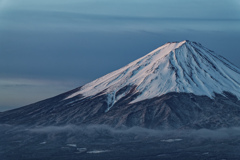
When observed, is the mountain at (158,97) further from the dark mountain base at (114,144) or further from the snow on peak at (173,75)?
the dark mountain base at (114,144)

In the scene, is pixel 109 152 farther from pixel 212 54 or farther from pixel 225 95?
pixel 212 54

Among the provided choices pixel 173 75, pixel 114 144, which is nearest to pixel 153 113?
pixel 173 75

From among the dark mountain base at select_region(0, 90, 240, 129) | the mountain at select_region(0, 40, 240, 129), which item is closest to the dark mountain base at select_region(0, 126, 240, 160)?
the dark mountain base at select_region(0, 90, 240, 129)

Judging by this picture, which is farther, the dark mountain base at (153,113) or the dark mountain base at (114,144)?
the dark mountain base at (153,113)

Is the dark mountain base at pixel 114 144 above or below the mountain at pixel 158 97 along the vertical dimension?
below

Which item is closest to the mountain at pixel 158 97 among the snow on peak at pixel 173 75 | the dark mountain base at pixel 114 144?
the snow on peak at pixel 173 75

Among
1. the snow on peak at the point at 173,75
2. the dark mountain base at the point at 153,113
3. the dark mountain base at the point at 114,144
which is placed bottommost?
the dark mountain base at the point at 114,144

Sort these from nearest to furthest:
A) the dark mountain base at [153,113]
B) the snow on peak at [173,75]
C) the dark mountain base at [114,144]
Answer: the dark mountain base at [114,144]
the dark mountain base at [153,113]
the snow on peak at [173,75]

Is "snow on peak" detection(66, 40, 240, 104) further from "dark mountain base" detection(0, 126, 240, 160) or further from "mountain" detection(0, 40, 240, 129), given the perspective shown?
"dark mountain base" detection(0, 126, 240, 160)
